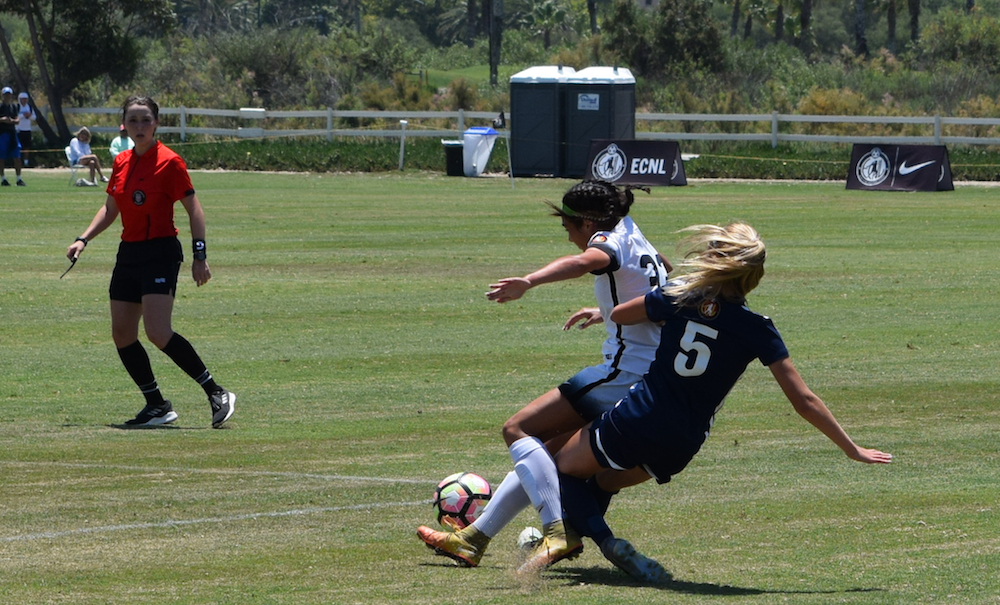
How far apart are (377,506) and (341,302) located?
8707 millimetres

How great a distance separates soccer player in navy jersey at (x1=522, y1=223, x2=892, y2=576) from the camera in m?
5.41

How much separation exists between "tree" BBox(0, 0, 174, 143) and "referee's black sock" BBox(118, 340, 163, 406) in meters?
39.4

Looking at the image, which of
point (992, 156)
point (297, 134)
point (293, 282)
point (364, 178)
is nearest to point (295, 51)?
point (297, 134)

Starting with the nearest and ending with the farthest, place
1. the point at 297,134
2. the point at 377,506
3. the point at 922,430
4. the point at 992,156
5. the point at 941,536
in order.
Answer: the point at 941,536 → the point at 377,506 → the point at 922,430 → the point at 992,156 → the point at 297,134

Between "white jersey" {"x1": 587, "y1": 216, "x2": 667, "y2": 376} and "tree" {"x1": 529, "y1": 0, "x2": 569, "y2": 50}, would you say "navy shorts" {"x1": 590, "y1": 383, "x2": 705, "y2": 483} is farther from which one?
"tree" {"x1": 529, "y1": 0, "x2": 569, "y2": 50}

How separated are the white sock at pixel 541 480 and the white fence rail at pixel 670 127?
34143 mm

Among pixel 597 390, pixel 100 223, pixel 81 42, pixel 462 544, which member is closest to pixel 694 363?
pixel 597 390

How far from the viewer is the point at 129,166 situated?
936 cm

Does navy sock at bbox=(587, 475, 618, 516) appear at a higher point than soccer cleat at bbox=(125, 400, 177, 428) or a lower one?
higher

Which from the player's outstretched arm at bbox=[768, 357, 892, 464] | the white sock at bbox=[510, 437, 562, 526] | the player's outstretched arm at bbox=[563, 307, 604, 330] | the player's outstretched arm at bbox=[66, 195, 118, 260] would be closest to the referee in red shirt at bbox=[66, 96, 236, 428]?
the player's outstretched arm at bbox=[66, 195, 118, 260]

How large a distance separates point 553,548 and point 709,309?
1162 mm

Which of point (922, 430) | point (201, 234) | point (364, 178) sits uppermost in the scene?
point (201, 234)

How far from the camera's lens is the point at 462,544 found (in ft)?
19.7

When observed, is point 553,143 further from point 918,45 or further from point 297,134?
point 918,45
